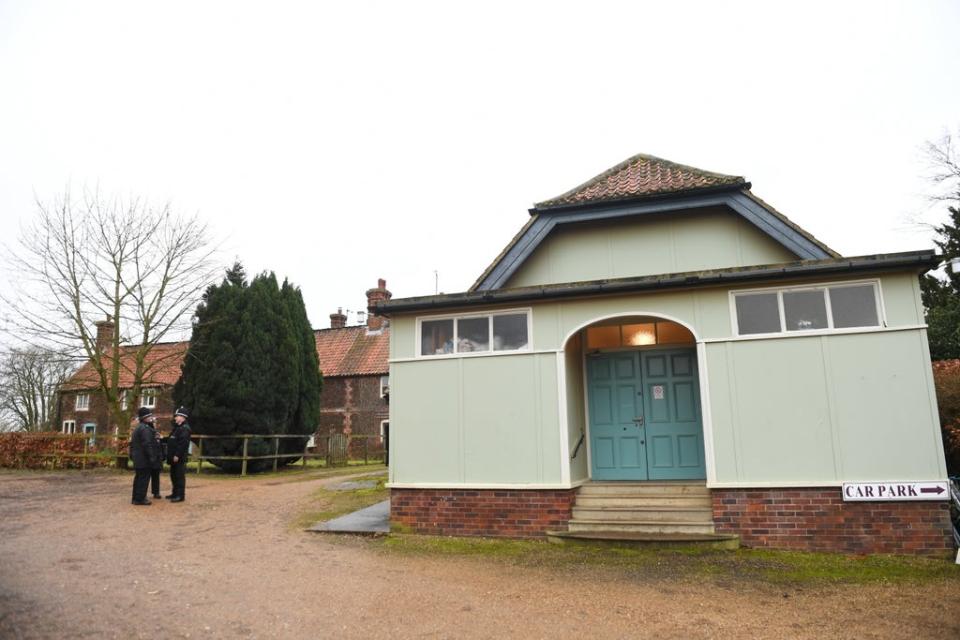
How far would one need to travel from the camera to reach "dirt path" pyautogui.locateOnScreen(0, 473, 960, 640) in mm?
5359

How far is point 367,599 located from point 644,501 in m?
4.49

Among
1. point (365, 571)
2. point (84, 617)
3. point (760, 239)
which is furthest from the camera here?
point (760, 239)

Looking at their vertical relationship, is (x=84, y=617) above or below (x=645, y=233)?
below

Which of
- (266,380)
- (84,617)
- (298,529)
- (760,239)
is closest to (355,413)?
(266,380)

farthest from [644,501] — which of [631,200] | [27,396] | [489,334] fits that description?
[27,396]

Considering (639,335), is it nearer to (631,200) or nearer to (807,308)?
(631,200)

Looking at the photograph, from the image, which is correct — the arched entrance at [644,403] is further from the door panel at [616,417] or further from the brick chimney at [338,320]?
the brick chimney at [338,320]

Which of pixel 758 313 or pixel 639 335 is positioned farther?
pixel 639 335

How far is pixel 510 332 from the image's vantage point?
31.8 feet

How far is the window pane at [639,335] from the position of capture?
10758 mm

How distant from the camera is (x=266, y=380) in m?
19.8

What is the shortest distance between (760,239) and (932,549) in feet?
17.6

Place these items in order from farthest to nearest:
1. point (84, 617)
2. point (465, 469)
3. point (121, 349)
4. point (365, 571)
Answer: point (121, 349)
point (465, 469)
point (365, 571)
point (84, 617)

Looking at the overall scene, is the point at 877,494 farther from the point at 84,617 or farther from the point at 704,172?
the point at 84,617
